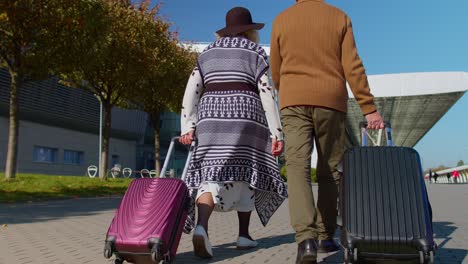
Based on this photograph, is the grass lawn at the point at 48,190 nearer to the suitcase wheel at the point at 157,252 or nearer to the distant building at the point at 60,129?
the suitcase wheel at the point at 157,252

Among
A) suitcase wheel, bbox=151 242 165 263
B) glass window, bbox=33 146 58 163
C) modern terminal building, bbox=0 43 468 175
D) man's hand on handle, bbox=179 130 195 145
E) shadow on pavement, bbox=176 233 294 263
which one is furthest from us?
glass window, bbox=33 146 58 163

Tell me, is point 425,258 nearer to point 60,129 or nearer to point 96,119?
point 60,129

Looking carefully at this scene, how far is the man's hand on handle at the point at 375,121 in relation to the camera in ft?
11.7

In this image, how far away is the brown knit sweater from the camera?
141 inches

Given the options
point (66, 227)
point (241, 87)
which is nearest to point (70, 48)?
point (66, 227)

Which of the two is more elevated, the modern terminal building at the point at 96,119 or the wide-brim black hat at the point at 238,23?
the modern terminal building at the point at 96,119

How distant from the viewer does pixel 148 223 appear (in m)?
3.19

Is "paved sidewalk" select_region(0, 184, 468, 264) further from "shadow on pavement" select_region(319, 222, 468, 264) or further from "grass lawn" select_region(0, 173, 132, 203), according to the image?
"grass lawn" select_region(0, 173, 132, 203)

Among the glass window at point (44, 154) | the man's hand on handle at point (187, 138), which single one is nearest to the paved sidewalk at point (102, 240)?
the man's hand on handle at point (187, 138)

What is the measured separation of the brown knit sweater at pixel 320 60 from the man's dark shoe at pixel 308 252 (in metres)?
0.92

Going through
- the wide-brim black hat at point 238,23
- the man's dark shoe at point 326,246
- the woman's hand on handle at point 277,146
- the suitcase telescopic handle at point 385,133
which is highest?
the wide-brim black hat at point 238,23

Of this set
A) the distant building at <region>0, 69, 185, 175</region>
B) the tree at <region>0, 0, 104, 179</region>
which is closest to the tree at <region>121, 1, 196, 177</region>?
the tree at <region>0, 0, 104, 179</region>

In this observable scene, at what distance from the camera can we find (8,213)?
350 inches

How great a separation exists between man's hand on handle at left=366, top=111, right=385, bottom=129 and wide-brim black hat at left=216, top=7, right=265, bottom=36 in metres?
1.33
